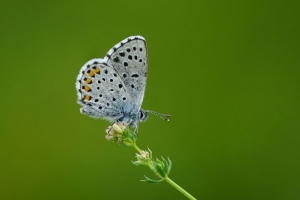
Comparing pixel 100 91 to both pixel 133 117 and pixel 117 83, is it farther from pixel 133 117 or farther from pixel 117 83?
pixel 133 117

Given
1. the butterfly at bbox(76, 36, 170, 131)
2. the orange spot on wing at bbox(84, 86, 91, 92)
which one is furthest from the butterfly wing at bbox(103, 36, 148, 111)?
the orange spot on wing at bbox(84, 86, 91, 92)

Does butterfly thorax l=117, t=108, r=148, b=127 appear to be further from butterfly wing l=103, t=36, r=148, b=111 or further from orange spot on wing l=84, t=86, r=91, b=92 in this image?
orange spot on wing l=84, t=86, r=91, b=92

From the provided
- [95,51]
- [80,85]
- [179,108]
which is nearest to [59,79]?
[95,51]

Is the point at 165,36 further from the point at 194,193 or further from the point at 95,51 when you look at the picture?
the point at 194,193

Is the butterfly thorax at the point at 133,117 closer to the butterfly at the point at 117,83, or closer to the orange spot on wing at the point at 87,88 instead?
the butterfly at the point at 117,83

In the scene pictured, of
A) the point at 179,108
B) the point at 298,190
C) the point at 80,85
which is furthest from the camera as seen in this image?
the point at 179,108

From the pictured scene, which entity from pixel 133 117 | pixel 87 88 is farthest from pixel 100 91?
pixel 133 117
